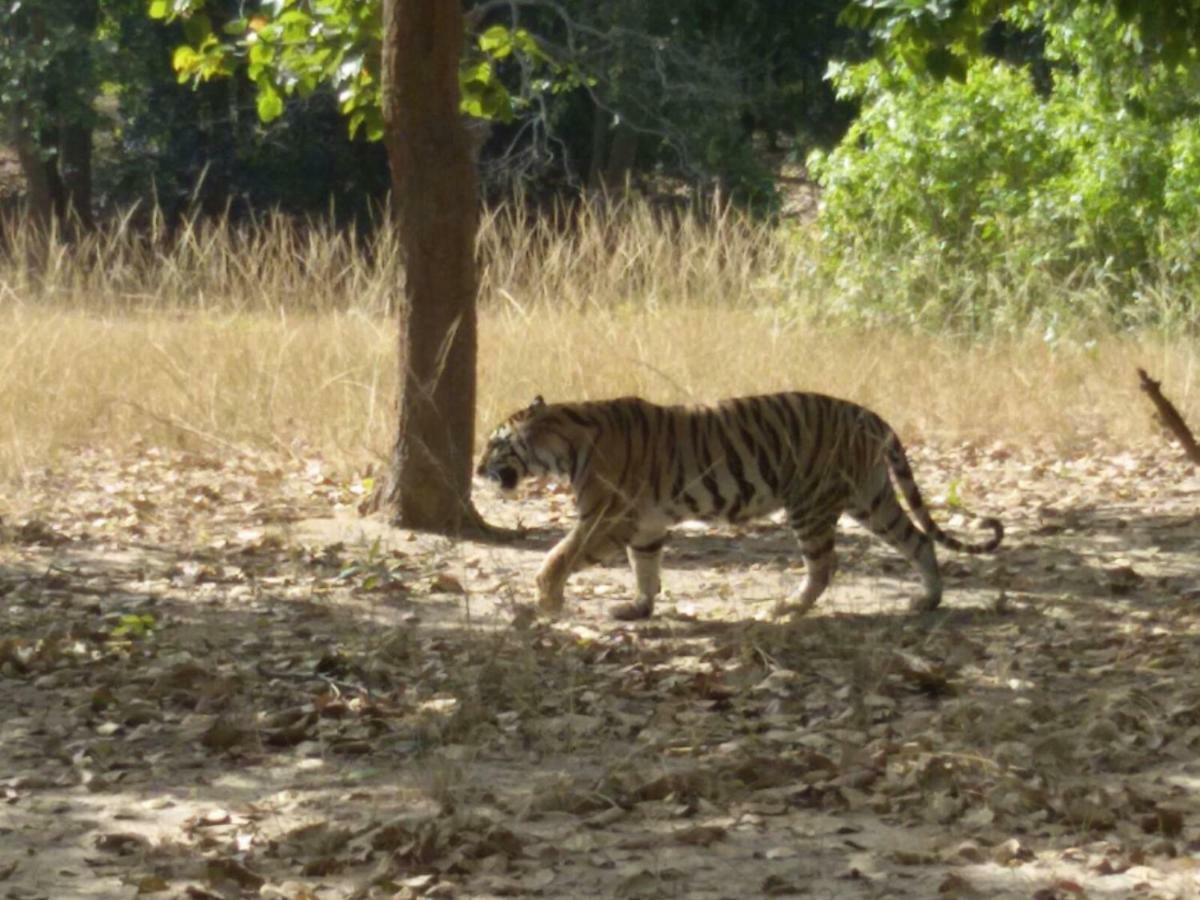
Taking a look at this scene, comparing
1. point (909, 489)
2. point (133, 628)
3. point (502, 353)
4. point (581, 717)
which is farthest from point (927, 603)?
point (502, 353)

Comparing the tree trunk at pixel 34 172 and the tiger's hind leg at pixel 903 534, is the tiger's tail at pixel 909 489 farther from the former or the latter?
the tree trunk at pixel 34 172

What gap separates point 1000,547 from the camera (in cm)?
869

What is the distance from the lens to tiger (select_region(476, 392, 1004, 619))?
7.38 meters

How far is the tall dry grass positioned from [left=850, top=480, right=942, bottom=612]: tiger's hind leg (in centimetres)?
301

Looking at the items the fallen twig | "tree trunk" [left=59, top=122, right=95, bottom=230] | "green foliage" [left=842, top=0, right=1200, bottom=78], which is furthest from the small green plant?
"tree trunk" [left=59, top=122, right=95, bottom=230]

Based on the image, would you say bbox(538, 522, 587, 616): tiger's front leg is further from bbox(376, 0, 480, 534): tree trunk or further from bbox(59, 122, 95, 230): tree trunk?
bbox(59, 122, 95, 230): tree trunk

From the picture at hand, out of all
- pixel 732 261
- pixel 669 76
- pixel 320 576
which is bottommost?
pixel 320 576

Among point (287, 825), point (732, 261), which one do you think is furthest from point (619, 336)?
point (287, 825)

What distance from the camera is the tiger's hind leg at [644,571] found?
741 centimetres

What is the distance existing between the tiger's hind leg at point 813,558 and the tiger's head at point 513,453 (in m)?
1.03

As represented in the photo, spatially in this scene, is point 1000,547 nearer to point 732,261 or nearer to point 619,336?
point 619,336

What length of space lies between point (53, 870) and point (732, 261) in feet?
30.5

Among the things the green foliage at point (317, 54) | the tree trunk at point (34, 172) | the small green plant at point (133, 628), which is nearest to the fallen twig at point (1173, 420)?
the small green plant at point (133, 628)

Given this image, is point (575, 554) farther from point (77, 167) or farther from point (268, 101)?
point (77, 167)
